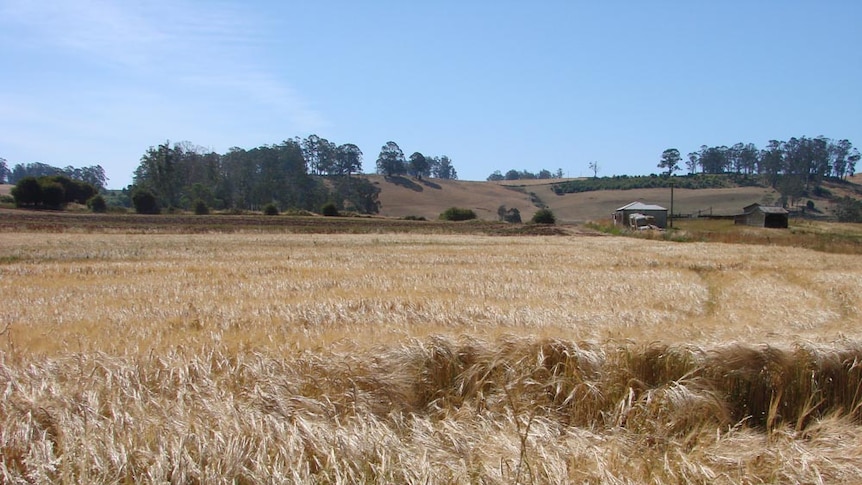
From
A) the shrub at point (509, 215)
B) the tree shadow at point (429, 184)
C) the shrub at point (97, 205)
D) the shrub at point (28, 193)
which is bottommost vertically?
the shrub at point (509, 215)

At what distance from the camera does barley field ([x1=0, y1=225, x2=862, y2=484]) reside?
3.99 m

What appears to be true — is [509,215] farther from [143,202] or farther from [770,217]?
[143,202]

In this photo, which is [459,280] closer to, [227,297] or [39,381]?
[227,297]

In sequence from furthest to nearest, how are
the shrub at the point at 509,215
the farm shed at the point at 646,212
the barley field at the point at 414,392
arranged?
the shrub at the point at 509,215 < the farm shed at the point at 646,212 < the barley field at the point at 414,392

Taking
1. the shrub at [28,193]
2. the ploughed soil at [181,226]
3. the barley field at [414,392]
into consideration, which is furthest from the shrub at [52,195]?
the barley field at [414,392]

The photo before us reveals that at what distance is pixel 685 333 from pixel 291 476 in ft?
17.9

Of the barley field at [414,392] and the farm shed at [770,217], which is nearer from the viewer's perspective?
the barley field at [414,392]

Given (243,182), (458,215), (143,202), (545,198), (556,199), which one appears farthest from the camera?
(545,198)

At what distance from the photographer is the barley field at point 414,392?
399 centimetres

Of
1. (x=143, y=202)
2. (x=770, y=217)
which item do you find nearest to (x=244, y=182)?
(x=143, y=202)

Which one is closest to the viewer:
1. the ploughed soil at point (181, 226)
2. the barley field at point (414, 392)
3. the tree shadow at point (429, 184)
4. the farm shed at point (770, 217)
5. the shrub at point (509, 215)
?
the barley field at point (414, 392)

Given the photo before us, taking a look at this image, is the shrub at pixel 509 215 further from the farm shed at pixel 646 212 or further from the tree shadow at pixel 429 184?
the tree shadow at pixel 429 184

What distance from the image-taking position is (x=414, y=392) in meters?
5.77

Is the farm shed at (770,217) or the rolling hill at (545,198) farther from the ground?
the rolling hill at (545,198)
